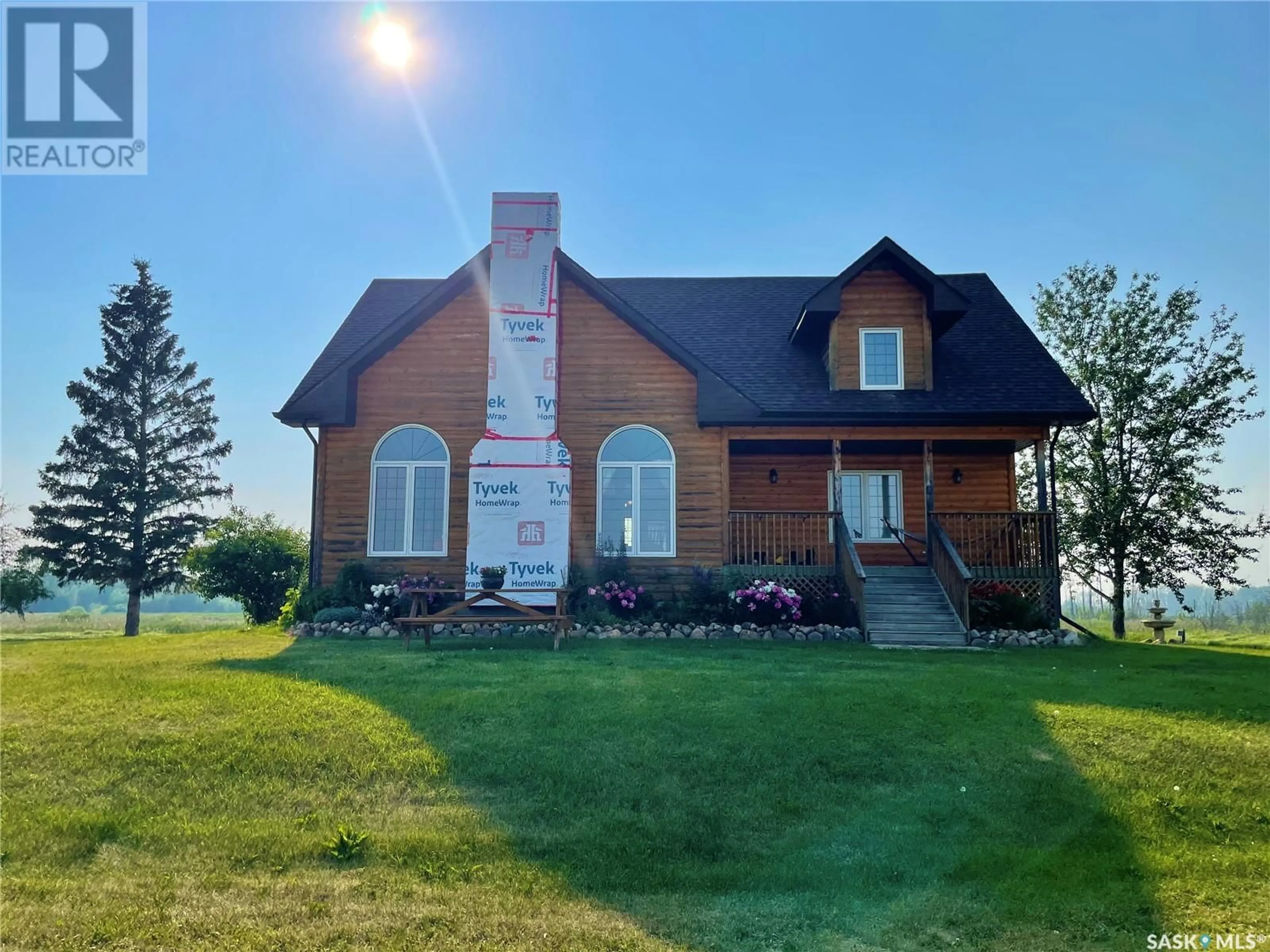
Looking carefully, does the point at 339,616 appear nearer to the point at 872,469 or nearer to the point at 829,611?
the point at 829,611

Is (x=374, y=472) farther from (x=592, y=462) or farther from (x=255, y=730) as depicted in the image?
(x=255, y=730)

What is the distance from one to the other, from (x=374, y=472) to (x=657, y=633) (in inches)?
243

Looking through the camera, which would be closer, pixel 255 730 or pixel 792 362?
pixel 255 730

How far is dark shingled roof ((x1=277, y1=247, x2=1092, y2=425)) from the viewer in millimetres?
15719

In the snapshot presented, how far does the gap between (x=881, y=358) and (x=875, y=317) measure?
86 cm

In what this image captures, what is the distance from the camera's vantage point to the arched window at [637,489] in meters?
15.8

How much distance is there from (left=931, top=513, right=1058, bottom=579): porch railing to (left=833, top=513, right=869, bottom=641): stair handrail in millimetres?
1880

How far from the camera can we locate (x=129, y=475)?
1013 inches

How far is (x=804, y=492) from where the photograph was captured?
18000 mm

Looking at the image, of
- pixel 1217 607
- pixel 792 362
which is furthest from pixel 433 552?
pixel 1217 607

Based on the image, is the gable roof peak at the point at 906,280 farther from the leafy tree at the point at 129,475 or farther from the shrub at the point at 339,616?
the leafy tree at the point at 129,475

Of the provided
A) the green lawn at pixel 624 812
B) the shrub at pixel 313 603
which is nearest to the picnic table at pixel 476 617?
the green lawn at pixel 624 812

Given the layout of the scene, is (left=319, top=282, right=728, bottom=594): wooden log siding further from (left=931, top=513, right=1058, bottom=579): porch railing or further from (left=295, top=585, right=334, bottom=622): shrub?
(left=931, top=513, right=1058, bottom=579): porch railing

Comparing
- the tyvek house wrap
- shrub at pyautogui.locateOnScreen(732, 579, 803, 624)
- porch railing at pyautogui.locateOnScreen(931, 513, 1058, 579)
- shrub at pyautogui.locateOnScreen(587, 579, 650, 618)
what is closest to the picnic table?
shrub at pyautogui.locateOnScreen(587, 579, 650, 618)
